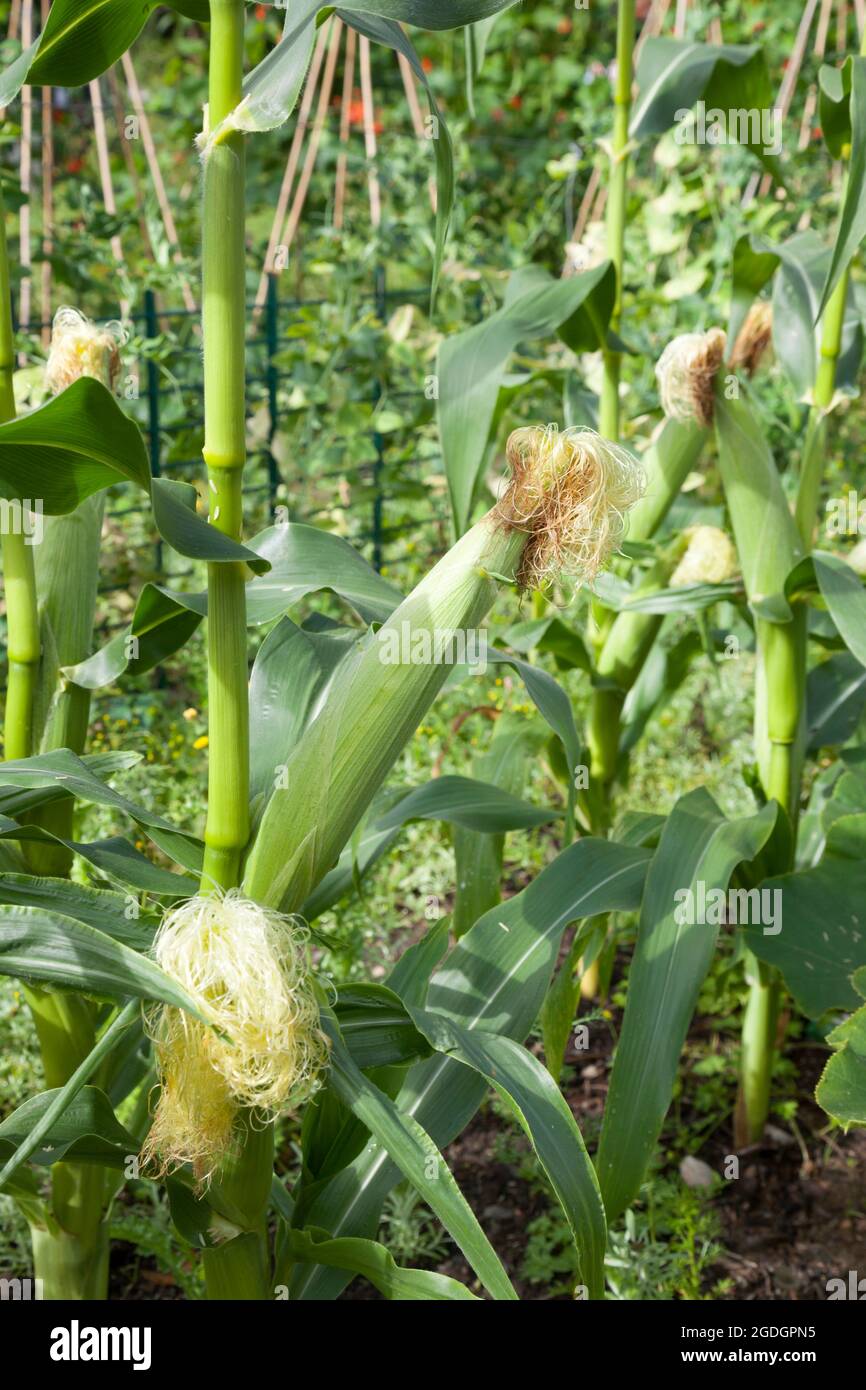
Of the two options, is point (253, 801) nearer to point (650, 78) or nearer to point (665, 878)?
point (665, 878)

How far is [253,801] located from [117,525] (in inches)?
85.1

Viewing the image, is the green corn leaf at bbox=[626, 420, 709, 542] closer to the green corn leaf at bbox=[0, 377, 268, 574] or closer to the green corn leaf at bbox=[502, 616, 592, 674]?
the green corn leaf at bbox=[502, 616, 592, 674]

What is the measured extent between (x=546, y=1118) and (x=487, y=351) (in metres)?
1.08

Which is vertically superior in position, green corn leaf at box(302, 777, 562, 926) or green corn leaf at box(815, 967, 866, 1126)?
green corn leaf at box(302, 777, 562, 926)

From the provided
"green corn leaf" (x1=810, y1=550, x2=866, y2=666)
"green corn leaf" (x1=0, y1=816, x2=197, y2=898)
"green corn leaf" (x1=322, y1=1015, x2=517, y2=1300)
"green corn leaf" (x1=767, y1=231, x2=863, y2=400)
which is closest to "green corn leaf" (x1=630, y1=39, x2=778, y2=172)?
"green corn leaf" (x1=767, y1=231, x2=863, y2=400)

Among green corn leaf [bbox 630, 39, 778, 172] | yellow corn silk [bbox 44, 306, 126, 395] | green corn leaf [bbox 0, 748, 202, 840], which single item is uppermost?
green corn leaf [bbox 630, 39, 778, 172]

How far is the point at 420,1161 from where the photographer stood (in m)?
1.02

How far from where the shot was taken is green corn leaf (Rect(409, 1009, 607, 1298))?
1.08 m

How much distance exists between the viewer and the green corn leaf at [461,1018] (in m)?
1.33

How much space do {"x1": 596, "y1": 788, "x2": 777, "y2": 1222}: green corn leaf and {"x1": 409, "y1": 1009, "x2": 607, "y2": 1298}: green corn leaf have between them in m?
0.20

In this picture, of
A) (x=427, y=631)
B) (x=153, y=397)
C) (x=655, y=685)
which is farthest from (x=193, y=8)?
(x=153, y=397)

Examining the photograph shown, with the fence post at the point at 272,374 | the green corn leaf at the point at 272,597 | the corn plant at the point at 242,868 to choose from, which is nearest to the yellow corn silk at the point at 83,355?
the corn plant at the point at 242,868

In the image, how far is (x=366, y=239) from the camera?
3504 mm

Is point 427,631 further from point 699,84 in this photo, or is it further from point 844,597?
point 699,84
